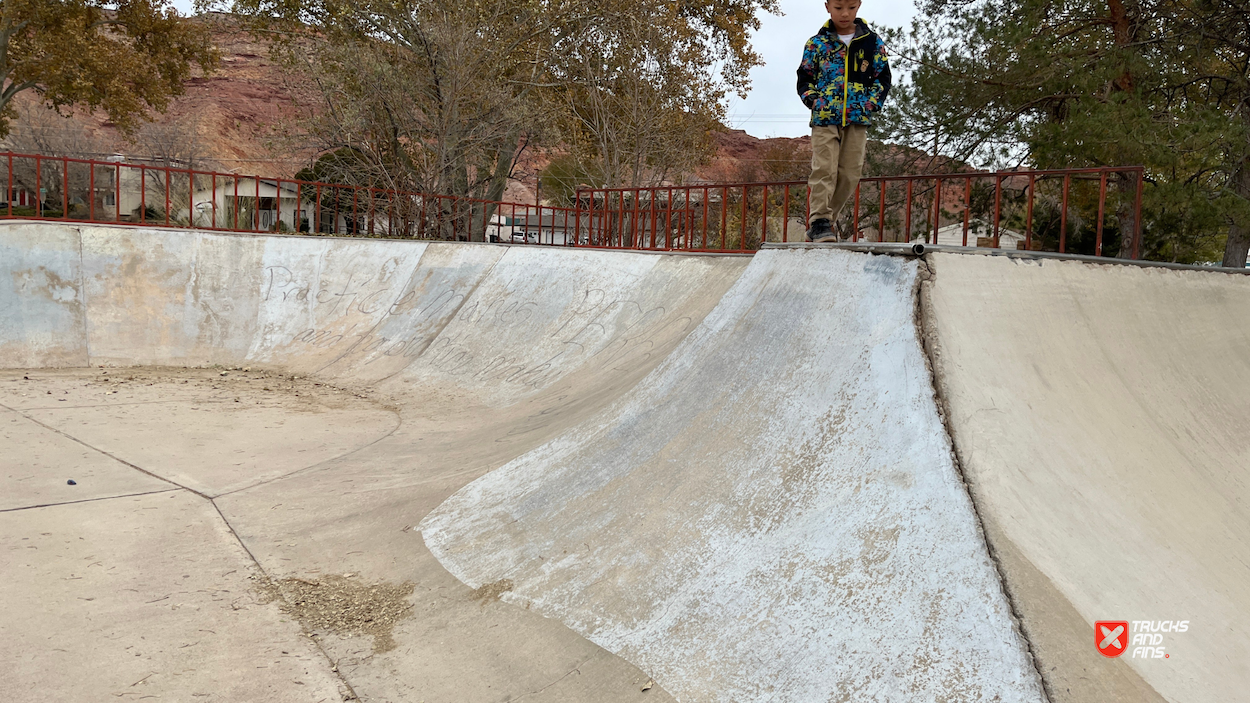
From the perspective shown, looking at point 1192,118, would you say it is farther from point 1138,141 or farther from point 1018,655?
point 1018,655

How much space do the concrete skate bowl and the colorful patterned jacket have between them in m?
1.15

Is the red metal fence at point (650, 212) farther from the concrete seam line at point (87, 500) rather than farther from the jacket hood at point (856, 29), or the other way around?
the concrete seam line at point (87, 500)

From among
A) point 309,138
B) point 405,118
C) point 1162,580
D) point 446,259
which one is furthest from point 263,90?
point 1162,580

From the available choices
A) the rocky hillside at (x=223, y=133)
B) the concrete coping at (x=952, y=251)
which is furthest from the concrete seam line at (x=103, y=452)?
the rocky hillside at (x=223, y=133)

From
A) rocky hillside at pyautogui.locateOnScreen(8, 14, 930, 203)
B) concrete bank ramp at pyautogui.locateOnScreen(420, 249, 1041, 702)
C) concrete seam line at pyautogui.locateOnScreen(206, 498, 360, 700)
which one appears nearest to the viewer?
concrete bank ramp at pyautogui.locateOnScreen(420, 249, 1041, 702)

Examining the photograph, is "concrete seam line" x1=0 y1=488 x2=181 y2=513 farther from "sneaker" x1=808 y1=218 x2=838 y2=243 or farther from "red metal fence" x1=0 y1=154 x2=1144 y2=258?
"red metal fence" x1=0 y1=154 x2=1144 y2=258

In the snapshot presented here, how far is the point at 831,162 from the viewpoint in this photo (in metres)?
4.62

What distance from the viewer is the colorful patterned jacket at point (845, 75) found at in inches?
178

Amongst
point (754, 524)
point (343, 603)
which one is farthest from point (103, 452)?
point (754, 524)

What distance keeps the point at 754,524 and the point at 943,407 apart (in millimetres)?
806

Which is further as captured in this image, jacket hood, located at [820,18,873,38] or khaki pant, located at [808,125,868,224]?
khaki pant, located at [808,125,868,224]

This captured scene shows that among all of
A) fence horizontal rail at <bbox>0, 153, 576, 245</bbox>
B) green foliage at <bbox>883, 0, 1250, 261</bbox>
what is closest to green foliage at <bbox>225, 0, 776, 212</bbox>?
fence horizontal rail at <bbox>0, 153, 576, 245</bbox>

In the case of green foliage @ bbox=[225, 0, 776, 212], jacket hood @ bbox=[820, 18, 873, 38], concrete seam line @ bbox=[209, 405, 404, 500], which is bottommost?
concrete seam line @ bbox=[209, 405, 404, 500]

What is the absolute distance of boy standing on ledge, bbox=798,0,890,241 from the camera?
14.8 ft
